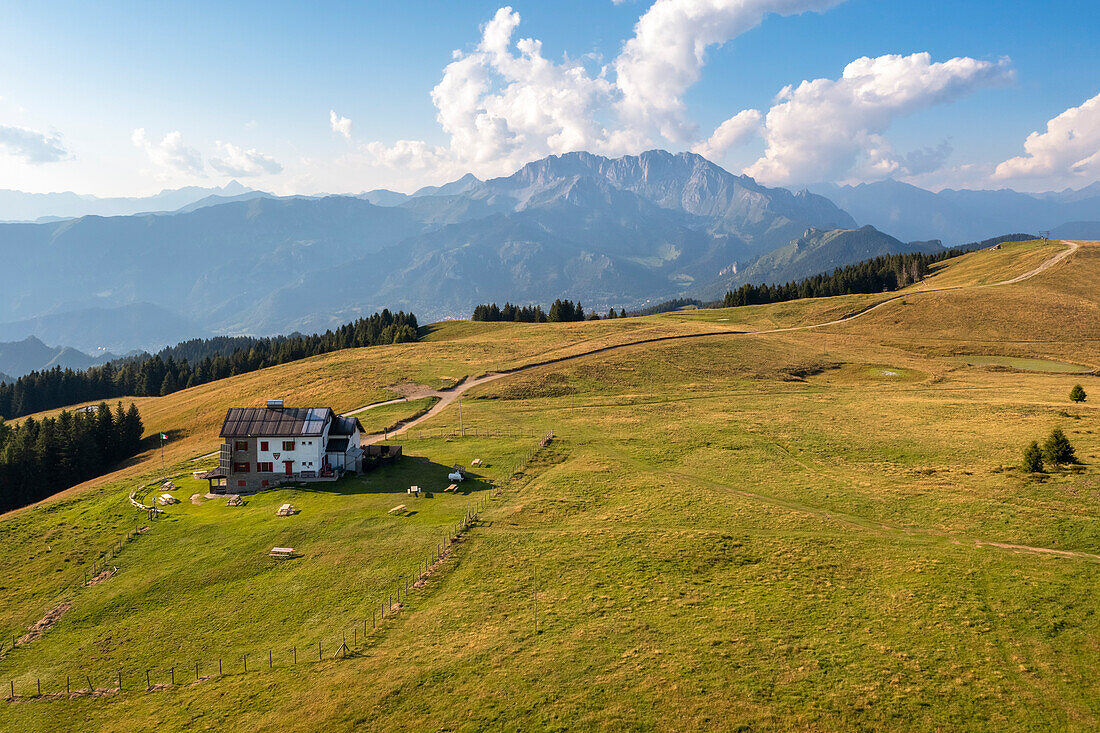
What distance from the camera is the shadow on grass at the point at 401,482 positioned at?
5688 centimetres

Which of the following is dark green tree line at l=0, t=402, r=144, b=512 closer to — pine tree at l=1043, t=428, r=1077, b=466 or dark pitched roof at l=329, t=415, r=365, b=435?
dark pitched roof at l=329, t=415, r=365, b=435

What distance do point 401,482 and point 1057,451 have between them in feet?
209

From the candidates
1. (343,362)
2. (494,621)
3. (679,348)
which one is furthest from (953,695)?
(343,362)

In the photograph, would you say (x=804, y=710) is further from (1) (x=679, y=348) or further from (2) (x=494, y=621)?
(1) (x=679, y=348)

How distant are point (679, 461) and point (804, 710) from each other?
1471 inches

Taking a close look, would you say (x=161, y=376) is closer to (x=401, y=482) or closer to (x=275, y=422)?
(x=275, y=422)

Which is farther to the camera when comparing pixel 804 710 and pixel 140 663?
pixel 140 663

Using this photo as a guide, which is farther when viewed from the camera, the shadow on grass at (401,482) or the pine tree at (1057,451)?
the shadow on grass at (401,482)

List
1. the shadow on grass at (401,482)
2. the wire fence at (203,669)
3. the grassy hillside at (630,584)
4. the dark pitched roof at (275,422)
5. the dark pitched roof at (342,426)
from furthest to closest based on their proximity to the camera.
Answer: the dark pitched roof at (342,426) < the dark pitched roof at (275,422) < the shadow on grass at (401,482) < the wire fence at (203,669) < the grassy hillside at (630,584)

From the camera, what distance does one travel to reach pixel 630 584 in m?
36.5

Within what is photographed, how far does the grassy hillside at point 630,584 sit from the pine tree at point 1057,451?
1982 mm

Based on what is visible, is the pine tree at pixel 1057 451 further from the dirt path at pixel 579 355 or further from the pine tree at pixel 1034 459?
the dirt path at pixel 579 355

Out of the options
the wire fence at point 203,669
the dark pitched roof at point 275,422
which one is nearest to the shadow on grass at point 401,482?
the dark pitched roof at point 275,422

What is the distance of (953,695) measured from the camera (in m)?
24.8
